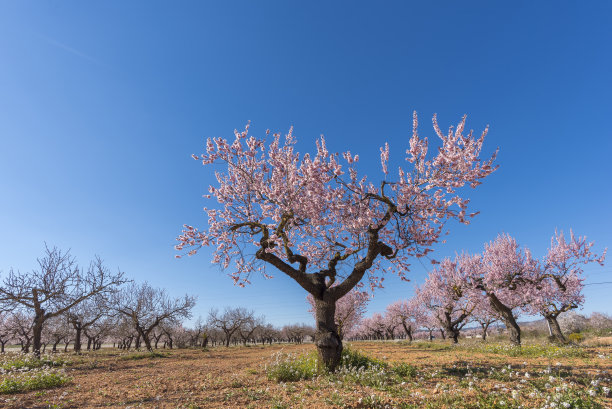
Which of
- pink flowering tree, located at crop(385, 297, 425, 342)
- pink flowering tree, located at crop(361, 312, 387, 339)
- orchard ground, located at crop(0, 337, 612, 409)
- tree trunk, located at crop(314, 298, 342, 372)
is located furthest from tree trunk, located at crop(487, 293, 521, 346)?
pink flowering tree, located at crop(361, 312, 387, 339)

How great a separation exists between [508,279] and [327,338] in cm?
2005

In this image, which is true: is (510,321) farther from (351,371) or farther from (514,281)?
(351,371)

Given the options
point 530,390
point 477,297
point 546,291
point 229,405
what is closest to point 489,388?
point 530,390

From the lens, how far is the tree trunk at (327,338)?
339 inches

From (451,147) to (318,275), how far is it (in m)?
5.98

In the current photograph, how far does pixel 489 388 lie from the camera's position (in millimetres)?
5703

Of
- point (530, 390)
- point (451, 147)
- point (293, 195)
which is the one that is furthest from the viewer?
point (293, 195)

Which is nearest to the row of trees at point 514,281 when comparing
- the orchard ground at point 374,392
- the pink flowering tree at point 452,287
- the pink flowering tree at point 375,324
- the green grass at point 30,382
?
the pink flowering tree at point 452,287

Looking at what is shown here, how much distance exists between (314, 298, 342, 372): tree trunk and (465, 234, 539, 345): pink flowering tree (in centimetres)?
1829

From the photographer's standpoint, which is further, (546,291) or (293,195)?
(546,291)

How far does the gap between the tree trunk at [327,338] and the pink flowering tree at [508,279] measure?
18286 mm

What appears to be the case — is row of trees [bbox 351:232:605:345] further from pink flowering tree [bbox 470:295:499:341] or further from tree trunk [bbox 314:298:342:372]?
tree trunk [bbox 314:298:342:372]

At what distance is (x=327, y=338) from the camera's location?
873 cm

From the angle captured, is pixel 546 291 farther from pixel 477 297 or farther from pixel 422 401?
pixel 422 401
